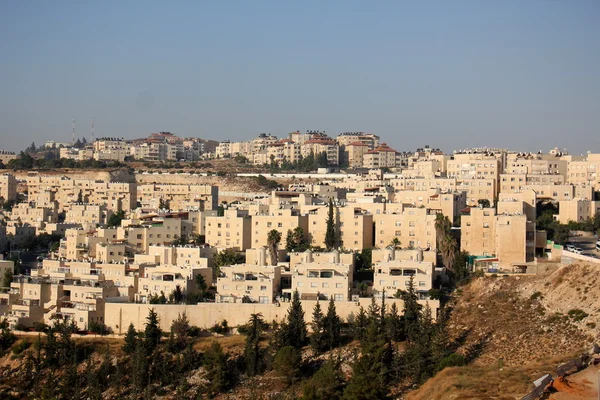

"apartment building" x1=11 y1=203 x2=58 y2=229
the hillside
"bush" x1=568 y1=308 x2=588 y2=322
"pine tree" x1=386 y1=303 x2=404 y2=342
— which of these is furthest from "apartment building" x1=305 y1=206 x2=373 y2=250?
"apartment building" x1=11 y1=203 x2=58 y2=229

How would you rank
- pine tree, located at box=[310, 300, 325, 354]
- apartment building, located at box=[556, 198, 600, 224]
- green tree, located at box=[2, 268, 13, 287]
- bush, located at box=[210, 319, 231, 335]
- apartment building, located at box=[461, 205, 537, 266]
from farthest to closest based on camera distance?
apartment building, located at box=[556, 198, 600, 224] → green tree, located at box=[2, 268, 13, 287] → apartment building, located at box=[461, 205, 537, 266] → bush, located at box=[210, 319, 231, 335] → pine tree, located at box=[310, 300, 325, 354]

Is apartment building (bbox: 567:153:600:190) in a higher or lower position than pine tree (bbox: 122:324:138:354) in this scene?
higher

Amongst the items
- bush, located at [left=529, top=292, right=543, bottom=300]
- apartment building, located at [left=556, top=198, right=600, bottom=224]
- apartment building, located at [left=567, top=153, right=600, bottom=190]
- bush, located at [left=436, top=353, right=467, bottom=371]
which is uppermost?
apartment building, located at [left=567, top=153, right=600, bottom=190]

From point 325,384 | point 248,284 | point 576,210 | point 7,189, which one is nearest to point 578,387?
point 325,384

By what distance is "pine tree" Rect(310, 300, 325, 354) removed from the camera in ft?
86.7

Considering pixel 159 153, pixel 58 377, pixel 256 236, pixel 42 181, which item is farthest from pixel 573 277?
pixel 159 153

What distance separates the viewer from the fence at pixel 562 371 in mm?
18406

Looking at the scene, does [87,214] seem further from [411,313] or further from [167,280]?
[411,313]

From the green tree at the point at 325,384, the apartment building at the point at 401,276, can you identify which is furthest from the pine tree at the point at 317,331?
the apartment building at the point at 401,276

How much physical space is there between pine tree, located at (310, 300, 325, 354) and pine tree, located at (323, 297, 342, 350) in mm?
120

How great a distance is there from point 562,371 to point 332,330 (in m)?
8.11

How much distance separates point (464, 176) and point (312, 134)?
39.2m

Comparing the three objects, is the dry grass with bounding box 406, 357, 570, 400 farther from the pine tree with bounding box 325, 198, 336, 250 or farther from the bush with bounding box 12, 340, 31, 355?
the bush with bounding box 12, 340, 31, 355

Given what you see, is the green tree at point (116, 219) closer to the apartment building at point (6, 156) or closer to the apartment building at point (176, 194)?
the apartment building at point (176, 194)
